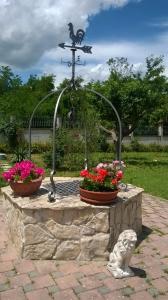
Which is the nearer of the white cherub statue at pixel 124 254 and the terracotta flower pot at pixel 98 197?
the white cherub statue at pixel 124 254

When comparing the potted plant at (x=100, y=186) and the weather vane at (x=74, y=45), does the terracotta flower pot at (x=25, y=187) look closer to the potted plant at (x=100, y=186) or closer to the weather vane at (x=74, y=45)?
the potted plant at (x=100, y=186)

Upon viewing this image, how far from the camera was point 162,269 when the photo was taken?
4273 millimetres

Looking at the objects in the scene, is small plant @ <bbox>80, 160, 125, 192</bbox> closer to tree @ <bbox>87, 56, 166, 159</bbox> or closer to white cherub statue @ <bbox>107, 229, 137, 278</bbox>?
white cherub statue @ <bbox>107, 229, 137, 278</bbox>

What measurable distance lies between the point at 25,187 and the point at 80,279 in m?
1.59

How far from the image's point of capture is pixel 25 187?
499 cm

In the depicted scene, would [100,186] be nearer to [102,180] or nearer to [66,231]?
[102,180]

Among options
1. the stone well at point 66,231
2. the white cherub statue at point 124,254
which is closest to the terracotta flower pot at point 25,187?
the stone well at point 66,231

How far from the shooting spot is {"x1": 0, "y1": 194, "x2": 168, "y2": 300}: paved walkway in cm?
364

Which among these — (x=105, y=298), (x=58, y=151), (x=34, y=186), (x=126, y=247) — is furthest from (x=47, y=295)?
(x=58, y=151)

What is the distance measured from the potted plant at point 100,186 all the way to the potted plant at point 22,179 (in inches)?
30.5

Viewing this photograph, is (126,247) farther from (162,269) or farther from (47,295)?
(47,295)

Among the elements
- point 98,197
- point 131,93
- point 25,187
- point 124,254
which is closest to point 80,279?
point 124,254

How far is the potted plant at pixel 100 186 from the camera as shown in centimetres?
451

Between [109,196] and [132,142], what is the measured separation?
19.0 meters
